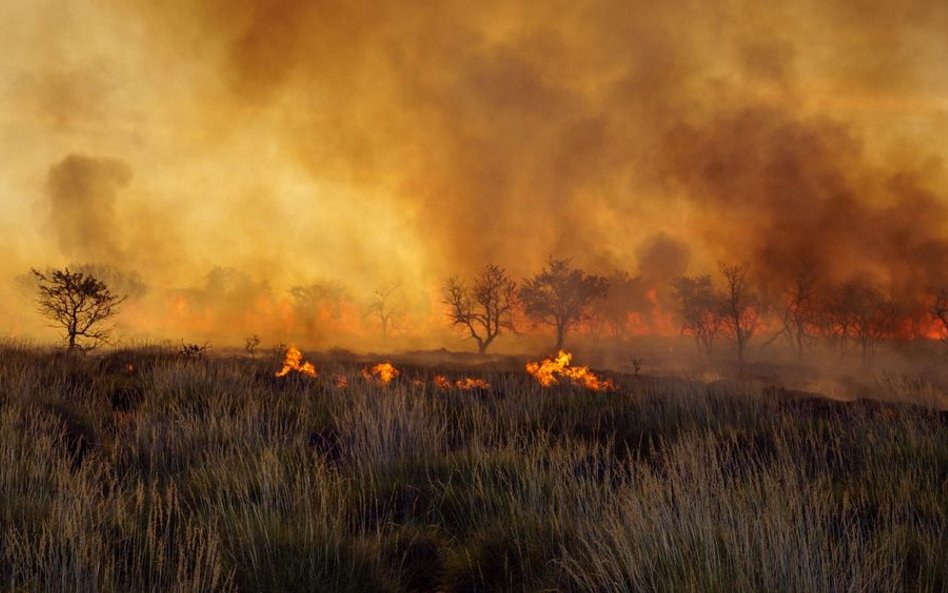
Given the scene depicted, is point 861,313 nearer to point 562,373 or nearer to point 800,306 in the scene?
point 800,306

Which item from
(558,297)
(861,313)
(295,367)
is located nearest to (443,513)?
(295,367)

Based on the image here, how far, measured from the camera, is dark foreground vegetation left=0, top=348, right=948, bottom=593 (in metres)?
3.66

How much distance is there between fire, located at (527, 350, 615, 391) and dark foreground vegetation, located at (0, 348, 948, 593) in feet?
18.8

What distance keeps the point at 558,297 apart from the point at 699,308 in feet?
65.6

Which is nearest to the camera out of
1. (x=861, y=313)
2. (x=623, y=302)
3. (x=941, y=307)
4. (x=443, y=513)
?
(x=443, y=513)

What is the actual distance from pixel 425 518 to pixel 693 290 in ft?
254

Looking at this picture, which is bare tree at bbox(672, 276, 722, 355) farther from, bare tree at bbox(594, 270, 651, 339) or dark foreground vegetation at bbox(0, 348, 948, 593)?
dark foreground vegetation at bbox(0, 348, 948, 593)

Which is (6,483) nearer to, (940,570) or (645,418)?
(940,570)

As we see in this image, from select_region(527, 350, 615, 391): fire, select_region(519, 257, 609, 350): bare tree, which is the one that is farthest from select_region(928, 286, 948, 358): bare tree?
select_region(527, 350, 615, 391): fire

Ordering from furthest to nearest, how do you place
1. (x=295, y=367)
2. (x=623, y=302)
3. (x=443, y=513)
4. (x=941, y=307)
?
(x=623, y=302)
(x=941, y=307)
(x=295, y=367)
(x=443, y=513)

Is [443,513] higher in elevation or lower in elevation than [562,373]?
lower

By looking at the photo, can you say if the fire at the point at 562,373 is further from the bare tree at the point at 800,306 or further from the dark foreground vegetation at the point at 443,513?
the bare tree at the point at 800,306

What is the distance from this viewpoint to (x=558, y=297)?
2655 inches

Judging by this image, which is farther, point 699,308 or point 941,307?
point 699,308
